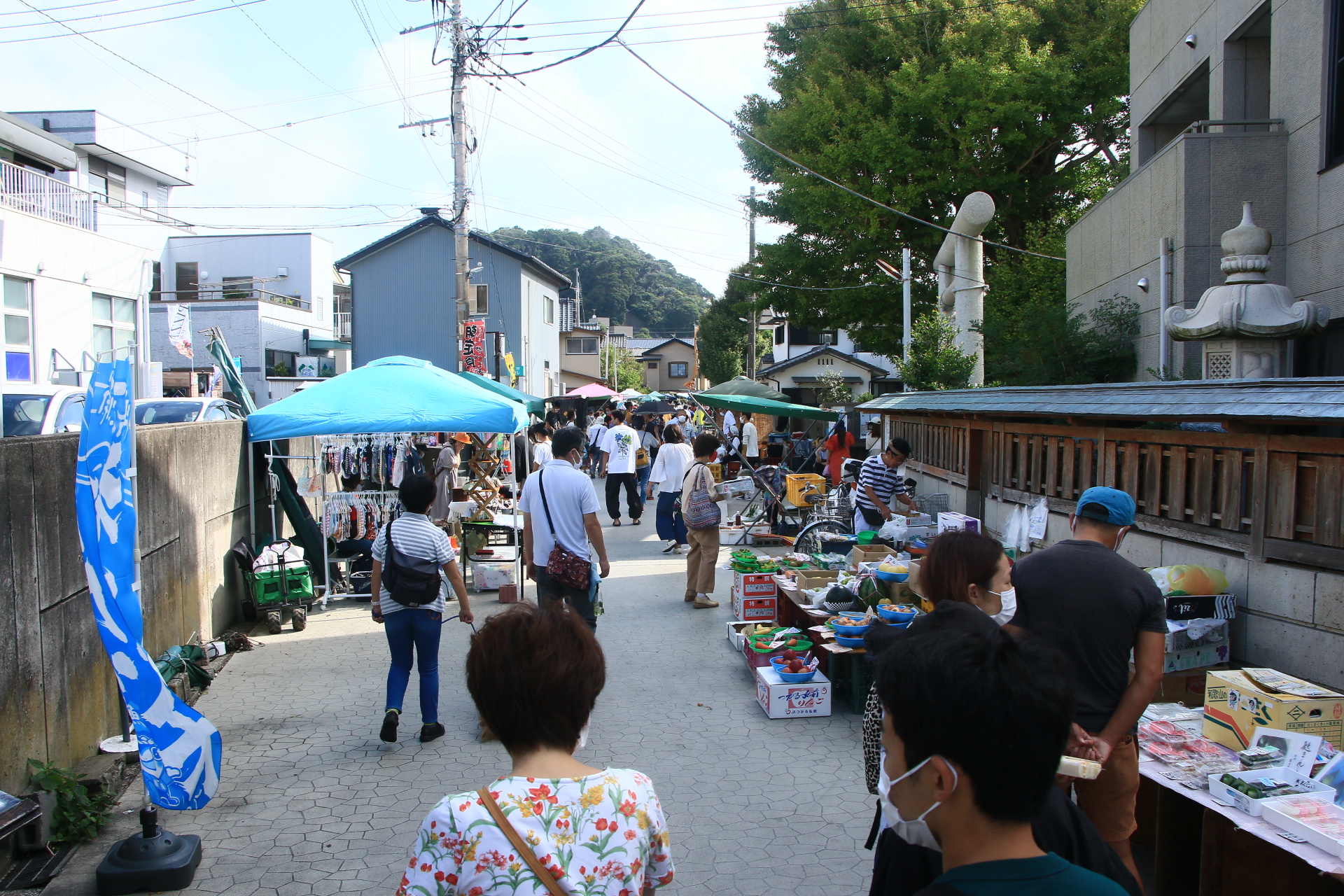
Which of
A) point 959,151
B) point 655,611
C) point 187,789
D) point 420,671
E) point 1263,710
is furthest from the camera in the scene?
point 959,151

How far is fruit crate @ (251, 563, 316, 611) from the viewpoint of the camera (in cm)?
837

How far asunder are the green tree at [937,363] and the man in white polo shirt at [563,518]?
881cm

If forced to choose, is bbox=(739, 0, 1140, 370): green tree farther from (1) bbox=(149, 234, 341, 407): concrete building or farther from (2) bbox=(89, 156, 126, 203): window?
(2) bbox=(89, 156, 126, 203): window

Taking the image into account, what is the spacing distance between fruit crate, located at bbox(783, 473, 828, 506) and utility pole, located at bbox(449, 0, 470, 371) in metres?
8.86

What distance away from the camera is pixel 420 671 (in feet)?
17.9

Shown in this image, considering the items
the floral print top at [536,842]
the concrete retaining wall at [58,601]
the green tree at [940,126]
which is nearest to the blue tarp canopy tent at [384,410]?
the concrete retaining wall at [58,601]

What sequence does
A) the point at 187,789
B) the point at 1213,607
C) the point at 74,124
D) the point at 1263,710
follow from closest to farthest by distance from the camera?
the point at 1263,710
the point at 187,789
the point at 1213,607
the point at 74,124

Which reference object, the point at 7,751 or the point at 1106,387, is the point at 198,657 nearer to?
the point at 7,751

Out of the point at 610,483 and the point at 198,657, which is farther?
the point at 610,483

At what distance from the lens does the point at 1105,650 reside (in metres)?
2.99

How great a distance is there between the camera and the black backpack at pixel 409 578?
517 centimetres

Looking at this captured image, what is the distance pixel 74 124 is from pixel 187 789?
28.5m


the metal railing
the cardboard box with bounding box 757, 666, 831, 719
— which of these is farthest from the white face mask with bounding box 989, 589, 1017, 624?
the metal railing

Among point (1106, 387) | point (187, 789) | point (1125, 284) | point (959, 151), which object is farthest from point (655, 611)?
point (959, 151)
